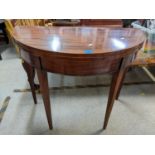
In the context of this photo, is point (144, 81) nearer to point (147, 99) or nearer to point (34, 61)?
point (147, 99)

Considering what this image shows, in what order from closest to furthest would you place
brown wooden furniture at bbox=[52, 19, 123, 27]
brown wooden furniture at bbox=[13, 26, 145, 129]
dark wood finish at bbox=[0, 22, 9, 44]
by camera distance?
brown wooden furniture at bbox=[13, 26, 145, 129] < brown wooden furniture at bbox=[52, 19, 123, 27] < dark wood finish at bbox=[0, 22, 9, 44]

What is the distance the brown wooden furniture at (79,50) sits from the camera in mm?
853

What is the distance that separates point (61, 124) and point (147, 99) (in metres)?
0.85

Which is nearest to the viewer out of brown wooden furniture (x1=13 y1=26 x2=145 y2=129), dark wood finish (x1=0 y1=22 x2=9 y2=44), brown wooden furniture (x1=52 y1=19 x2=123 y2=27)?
brown wooden furniture (x1=13 y1=26 x2=145 y2=129)

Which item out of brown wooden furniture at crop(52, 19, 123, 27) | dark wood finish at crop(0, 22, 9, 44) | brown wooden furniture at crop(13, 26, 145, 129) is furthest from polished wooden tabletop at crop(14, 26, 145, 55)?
dark wood finish at crop(0, 22, 9, 44)

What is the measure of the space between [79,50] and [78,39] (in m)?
0.16

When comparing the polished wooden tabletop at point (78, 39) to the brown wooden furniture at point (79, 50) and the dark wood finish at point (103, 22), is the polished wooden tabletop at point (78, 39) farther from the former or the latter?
the dark wood finish at point (103, 22)

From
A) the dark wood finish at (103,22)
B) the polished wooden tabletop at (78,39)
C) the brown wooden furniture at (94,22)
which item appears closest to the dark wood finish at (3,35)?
the brown wooden furniture at (94,22)

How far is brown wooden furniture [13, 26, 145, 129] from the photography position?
85 cm

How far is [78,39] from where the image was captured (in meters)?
1.00

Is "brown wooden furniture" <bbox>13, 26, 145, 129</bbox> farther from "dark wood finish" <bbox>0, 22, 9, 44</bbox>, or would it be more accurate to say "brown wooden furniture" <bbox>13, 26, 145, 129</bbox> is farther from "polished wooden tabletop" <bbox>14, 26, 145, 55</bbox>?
"dark wood finish" <bbox>0, 22, 9, 44</bbox>

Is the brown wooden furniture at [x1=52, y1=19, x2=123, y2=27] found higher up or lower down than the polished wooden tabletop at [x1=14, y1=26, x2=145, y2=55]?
lower down

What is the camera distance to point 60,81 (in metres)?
1.93

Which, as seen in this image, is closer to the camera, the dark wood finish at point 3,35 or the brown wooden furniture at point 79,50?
the brown wooden furniture at point 79,50
